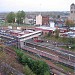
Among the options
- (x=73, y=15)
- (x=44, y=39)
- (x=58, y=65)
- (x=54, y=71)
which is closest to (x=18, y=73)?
(x=54, y=71)

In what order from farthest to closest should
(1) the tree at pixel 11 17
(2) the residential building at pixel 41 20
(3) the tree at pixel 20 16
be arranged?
1. (1) the tree at pixel 11 17
2. (2) the residential building at pixel 41 20
3. (3) the tree at pixel 20 16

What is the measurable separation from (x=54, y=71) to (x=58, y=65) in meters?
0.90

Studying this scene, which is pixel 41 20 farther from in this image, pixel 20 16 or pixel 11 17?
pixel 11 17

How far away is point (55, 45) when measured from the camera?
462 inches

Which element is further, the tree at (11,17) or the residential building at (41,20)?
the tree at (11,17)

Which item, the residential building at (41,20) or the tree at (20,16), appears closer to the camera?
the tree at (20,16)

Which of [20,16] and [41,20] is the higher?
[20,16]

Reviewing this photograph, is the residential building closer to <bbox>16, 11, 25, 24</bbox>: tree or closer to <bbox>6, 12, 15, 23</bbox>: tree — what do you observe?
<bbox>16, 11, 25, 24</bbox>: tree

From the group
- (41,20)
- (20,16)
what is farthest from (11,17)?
(41,20)

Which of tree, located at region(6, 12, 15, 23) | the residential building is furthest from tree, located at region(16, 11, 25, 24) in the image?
the residential building

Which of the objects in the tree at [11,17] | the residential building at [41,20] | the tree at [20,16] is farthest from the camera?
→ the tree at [11,17]

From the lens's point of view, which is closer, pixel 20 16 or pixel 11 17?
pixel 20 16

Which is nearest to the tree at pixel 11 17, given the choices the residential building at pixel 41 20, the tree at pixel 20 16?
the tree at pixel 20 16

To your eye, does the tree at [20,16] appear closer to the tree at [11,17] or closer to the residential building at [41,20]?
the tree at [11,17]
